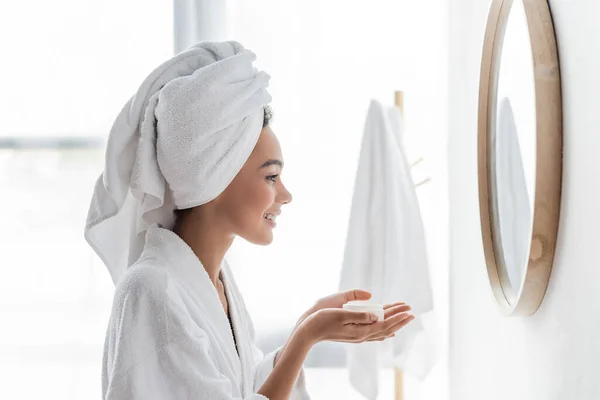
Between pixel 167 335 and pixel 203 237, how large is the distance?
0.26 meters

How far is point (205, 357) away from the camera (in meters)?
1.12

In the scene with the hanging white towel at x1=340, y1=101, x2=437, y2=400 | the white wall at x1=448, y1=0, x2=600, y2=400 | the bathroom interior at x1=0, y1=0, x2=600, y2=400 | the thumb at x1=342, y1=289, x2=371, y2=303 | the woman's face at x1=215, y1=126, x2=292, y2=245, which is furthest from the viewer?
the bathroom interior at x1=0, y1=0, x2=600, y2=400

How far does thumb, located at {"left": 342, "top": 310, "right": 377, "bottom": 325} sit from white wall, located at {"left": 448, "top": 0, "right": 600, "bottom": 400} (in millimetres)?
255

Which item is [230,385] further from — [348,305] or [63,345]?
[63,345]

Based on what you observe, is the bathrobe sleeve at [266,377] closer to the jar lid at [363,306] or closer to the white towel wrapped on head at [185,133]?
the jar lid at [363,306]

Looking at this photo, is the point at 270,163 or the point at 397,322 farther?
the point at 270,163

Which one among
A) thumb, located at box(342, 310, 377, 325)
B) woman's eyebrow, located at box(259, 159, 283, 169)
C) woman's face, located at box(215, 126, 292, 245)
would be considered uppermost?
woman's eyebrow, located at box(259, 159, 283, 169)

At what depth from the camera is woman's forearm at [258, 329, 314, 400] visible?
3.88 feet

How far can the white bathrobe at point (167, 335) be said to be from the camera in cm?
110

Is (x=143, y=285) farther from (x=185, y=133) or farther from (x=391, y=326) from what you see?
(x=391, y=326)

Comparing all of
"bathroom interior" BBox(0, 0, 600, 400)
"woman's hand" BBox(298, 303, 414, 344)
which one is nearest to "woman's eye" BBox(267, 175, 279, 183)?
"woman's hand" BBox(298, 303, 414, 344)

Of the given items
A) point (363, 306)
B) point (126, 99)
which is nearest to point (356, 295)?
point (363, 306)

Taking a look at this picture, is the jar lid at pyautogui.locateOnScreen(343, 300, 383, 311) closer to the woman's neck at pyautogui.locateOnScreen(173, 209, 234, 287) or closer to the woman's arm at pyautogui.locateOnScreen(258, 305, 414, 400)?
the woman's arm at pyautogui.locateOnScreen(258, 305, 414, 400)

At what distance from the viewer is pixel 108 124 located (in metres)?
2.26
